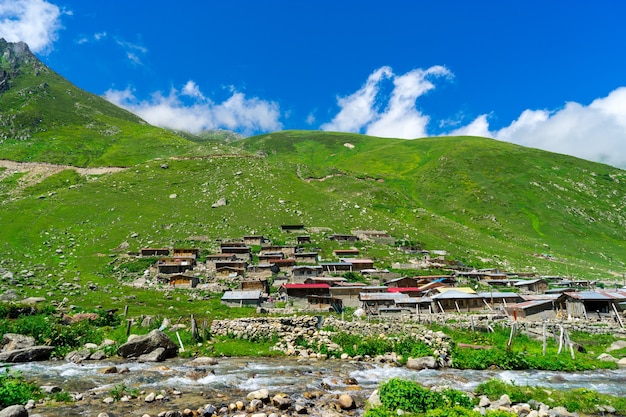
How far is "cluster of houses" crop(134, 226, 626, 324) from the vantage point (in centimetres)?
4944

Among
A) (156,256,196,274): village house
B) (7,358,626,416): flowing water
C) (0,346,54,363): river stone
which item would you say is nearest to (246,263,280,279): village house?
(156,256,196,274): village house

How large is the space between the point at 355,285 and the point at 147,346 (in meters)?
40.6

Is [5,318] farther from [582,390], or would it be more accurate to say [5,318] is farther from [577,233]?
[577,233]

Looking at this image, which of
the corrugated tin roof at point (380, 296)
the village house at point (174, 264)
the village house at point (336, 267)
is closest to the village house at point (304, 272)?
the village house at point (336, 267)

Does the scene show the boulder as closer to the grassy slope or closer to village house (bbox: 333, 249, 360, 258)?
village house (bbox: 333, 249, 360, 258)

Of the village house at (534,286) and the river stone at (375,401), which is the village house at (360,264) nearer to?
the village house at (534,286)

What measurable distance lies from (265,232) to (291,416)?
292 ft

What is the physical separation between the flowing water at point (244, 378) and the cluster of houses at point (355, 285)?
23.4 meters

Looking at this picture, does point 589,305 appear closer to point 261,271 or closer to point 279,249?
point 261,271

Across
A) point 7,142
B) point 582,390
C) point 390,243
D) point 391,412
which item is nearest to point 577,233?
point 390,243

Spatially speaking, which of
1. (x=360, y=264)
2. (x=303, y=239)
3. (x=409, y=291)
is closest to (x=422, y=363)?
(x=409, y=291)

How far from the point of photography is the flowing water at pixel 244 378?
68.0 feet

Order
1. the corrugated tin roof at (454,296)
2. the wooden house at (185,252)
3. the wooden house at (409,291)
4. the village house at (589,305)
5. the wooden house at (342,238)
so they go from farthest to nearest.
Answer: the wooden house at (342,238) → the wooden house at (185,252) → the wooden house at (409,291) → the corrugated tin roof at (454,296) → the village house at (589,305)

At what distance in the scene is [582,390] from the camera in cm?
2094
